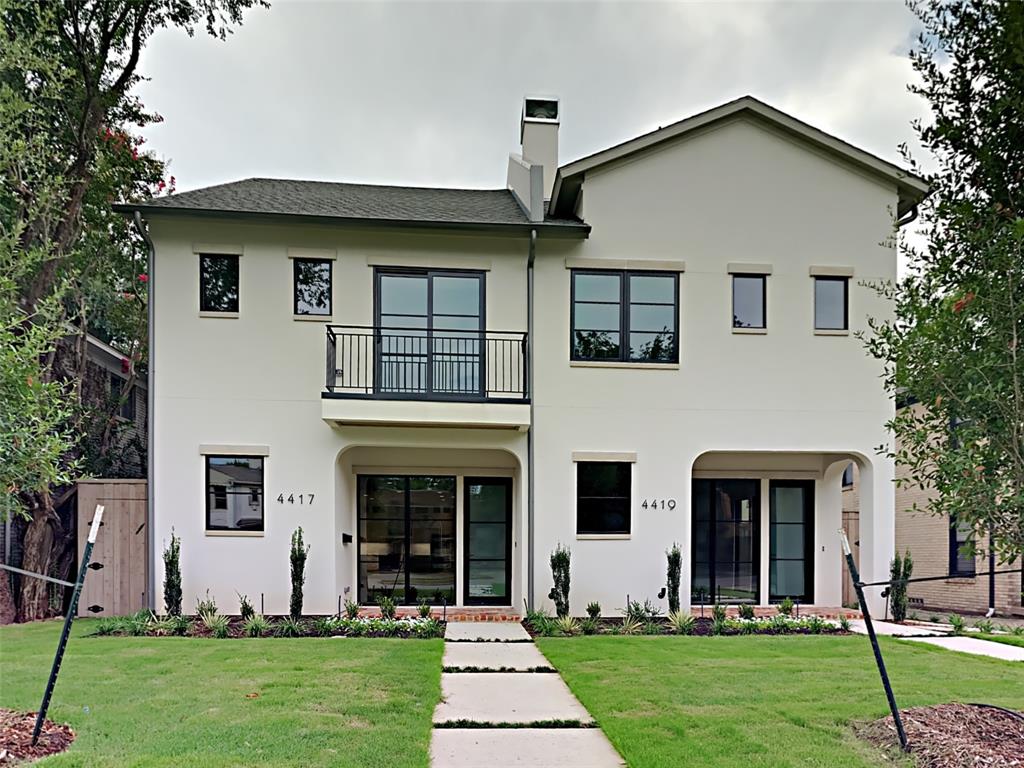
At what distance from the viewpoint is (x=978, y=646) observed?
9.20m

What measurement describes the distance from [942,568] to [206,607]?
49.4ft

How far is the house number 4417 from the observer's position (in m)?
11.1

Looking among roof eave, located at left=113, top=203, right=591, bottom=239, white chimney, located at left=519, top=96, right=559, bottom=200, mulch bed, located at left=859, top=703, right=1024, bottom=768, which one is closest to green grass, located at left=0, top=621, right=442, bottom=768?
mulch bed, located at left=859, top=703, right=1024, bottom=768

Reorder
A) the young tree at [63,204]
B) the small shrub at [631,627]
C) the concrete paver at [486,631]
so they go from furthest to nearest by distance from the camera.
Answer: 1. the small shrub at [631,627]
2. the concrete paver at [486,631]
3. the young tree at [63,204]

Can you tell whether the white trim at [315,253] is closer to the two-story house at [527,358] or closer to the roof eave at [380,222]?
the two-story house at [527,358]

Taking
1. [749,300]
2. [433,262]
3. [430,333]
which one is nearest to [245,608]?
[430,333]

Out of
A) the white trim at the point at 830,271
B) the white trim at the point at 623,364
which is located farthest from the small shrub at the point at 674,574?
the white trim at the point at 830,271

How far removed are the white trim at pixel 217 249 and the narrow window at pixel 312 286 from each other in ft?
2.80

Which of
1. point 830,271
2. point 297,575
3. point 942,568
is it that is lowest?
point 942,568

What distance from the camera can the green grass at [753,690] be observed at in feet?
16.3

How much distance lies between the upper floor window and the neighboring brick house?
5810mm

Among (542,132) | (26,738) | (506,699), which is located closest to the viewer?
(26,738)

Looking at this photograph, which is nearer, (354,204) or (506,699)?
(506,699)

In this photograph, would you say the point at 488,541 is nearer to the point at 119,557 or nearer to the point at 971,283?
the point at 119,557
